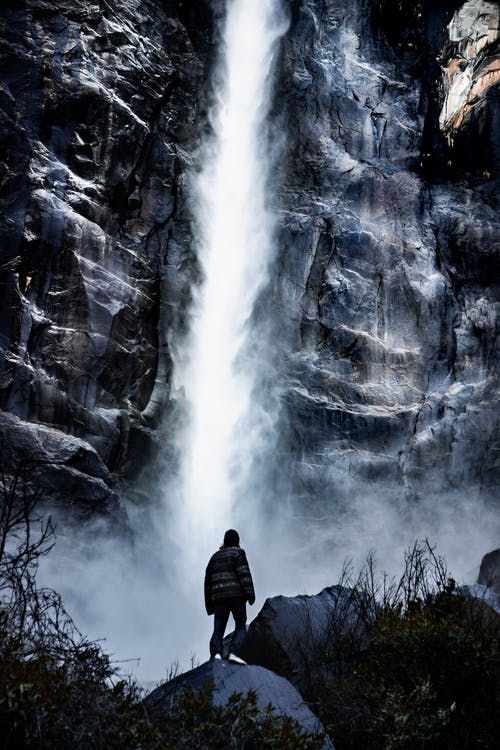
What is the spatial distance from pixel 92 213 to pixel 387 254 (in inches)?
465

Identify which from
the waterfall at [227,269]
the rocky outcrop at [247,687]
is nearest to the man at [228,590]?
the rocky outcrop at [247,687]

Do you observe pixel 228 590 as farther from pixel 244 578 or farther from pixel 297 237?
pixel 297 237

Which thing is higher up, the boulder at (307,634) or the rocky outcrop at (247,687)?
the boulder at (307,634)

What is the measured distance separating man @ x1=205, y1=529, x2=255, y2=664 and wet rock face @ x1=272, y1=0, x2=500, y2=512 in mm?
18125

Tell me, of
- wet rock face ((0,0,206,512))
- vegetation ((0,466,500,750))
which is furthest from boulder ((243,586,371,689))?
wet rock face ((0,0,206,512))

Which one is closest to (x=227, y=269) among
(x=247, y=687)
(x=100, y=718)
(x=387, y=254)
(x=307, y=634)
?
(x=387, y=254)

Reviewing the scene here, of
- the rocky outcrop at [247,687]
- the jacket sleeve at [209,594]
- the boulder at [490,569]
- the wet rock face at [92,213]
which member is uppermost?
the wet rock face at [92,213]

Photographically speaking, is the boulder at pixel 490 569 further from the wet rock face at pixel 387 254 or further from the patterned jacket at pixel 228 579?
the patterned jacket at pixel 228 579

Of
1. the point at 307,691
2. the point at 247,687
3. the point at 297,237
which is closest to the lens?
the point at 247,687

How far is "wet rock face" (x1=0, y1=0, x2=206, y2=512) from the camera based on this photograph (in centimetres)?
2509

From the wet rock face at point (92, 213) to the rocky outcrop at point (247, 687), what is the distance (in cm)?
1641

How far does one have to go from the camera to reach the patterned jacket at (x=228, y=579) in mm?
10266

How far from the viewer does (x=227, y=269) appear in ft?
103

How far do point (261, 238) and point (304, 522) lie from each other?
38.2ft
